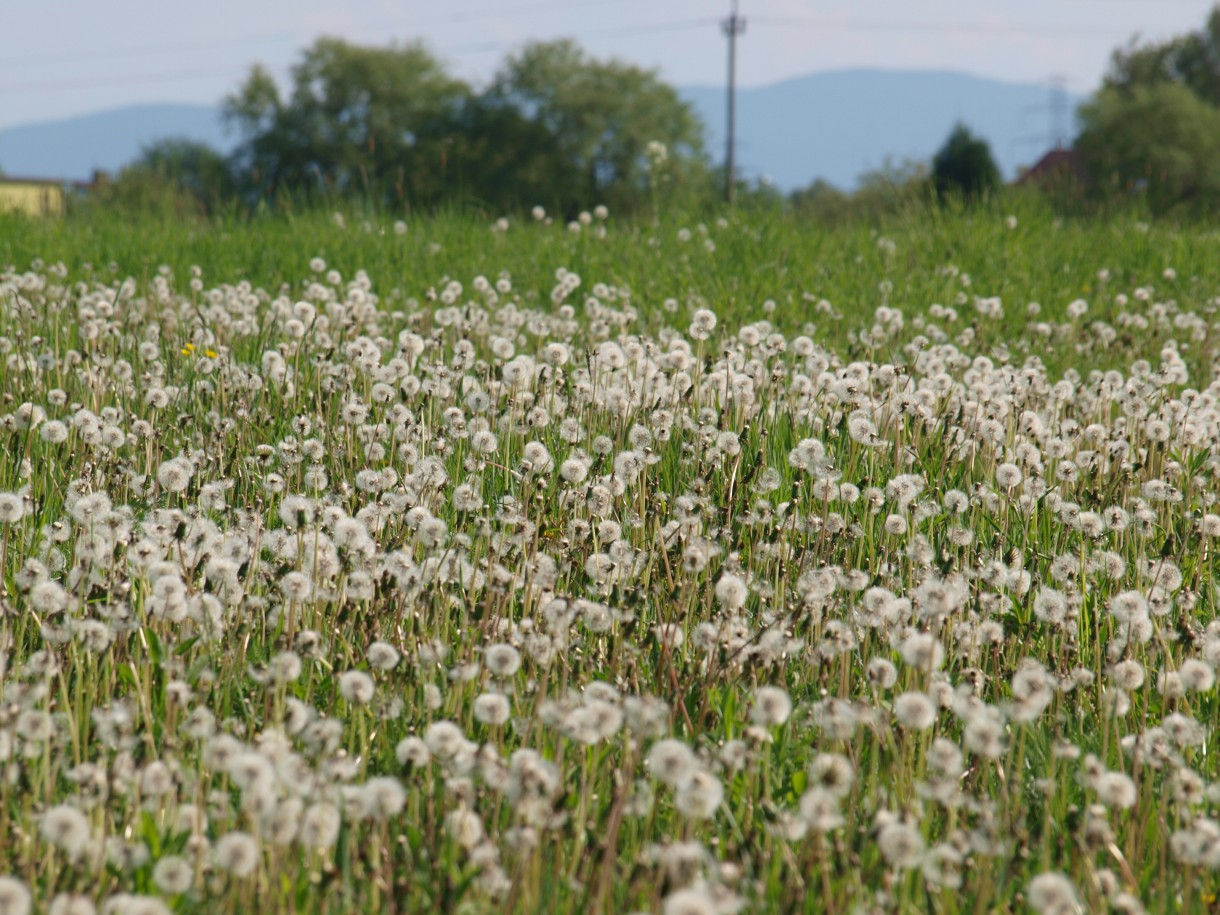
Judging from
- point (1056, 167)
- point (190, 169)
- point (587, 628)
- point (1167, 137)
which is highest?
point (190, 169)

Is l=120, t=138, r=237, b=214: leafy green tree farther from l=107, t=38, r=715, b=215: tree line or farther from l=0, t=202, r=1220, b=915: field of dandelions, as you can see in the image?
l=0, t=202, r=1220, b=915: field of dandelions

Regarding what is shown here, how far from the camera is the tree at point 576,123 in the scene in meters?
68.8

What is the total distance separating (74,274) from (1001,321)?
6099mm

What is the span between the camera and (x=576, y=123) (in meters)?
69.9

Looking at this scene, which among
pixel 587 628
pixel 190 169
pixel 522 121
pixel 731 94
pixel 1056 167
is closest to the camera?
pixel 587 628

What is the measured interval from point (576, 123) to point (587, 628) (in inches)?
2732

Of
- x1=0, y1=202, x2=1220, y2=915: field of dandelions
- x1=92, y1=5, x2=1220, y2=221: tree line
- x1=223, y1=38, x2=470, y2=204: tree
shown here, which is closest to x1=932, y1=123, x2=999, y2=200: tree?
x1=92, y1=5, x2=1220, y2=221: tree line

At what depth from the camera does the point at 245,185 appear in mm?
71812

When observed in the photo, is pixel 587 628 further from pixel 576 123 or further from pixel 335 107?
pixel 335 107

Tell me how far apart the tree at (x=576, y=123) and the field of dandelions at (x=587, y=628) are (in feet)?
209

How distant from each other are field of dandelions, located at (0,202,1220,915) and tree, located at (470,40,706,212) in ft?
209

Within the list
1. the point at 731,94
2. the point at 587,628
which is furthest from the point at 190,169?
the point at 587,628

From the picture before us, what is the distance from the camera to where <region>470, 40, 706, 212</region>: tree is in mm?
68812

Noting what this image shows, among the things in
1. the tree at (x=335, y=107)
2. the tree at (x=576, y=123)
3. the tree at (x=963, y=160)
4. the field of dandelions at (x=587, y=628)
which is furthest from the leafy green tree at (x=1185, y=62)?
the field of dandelions at (x=587, y=628)
